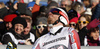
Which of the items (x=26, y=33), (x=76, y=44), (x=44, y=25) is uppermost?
(x=44, y=25)

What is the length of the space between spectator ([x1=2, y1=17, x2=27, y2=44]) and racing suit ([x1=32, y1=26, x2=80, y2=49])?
4.91 feet

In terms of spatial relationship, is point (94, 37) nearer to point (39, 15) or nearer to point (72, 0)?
point (39, 15)

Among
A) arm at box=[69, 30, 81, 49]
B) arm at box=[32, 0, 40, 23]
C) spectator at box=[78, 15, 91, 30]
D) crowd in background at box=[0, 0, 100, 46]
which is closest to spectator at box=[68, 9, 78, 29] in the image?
crowd in background at box=[0, 0, 100, 46]

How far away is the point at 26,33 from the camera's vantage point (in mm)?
7926

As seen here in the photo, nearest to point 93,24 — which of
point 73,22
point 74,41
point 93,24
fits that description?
point 93,24

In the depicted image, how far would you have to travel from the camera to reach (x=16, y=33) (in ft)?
24.2

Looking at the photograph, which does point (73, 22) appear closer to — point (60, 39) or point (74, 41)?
point (60, 39)

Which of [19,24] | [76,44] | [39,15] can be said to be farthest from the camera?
[39,15]

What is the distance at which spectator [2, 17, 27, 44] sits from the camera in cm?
711

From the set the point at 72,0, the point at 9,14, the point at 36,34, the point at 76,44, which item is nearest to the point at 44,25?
the point at 36,34

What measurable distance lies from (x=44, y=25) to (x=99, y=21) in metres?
1.73

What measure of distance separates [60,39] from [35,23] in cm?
371

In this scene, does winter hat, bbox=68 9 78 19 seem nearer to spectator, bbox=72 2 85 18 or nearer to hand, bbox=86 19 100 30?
spectator, bbox=72 2 85 18

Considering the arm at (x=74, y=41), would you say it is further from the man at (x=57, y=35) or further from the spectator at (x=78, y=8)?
the spectator at (x=78, y=8)
